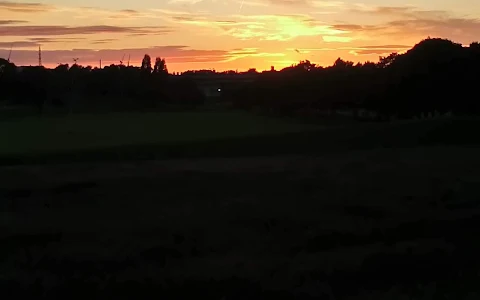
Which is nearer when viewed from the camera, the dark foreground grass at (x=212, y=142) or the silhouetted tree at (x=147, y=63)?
the dark foreground grass at (x=212, y=142)

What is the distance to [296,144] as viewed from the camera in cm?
3152

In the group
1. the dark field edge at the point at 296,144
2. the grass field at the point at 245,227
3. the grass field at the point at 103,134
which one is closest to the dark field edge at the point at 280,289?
the grass field at the point at 245,227

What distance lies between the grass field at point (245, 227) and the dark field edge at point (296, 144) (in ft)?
2.57

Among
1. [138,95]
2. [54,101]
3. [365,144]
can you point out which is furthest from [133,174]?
[138,95]

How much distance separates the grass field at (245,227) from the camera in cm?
816

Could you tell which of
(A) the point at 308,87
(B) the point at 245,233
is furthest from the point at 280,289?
(A) the point at 308,87

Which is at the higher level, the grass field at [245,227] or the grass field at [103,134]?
the grass field at [245,227]

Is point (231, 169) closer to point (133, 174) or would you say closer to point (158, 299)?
point (133, 174)

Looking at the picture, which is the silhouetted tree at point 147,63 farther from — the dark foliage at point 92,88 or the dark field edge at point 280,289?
the dark field edge at point 280,289

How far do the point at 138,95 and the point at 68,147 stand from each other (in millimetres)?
60963

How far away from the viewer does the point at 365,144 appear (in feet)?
104

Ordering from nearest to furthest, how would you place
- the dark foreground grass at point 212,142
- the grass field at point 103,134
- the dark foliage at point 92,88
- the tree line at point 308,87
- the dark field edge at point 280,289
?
1. the dark field edge at point 280,289
2. the dark foreground grass at point 212,142
3. the grass field at point 103,134
4. the tree line at point 308,87
5. the dark foliage at point 92,88

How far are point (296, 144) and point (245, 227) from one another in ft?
63.5

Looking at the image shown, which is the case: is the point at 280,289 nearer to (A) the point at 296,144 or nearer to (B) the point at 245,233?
(B) the point at 245,233
